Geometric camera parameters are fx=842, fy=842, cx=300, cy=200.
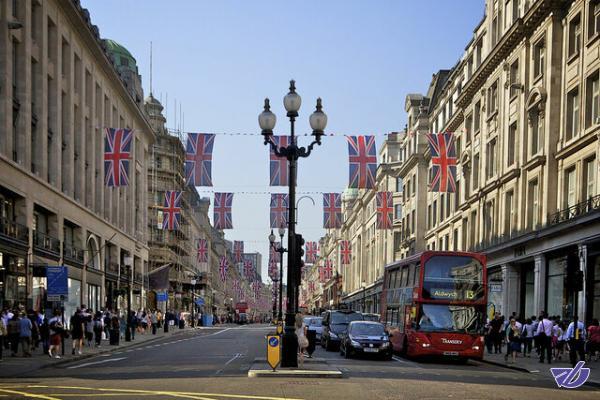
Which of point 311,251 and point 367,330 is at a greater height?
point 311,251

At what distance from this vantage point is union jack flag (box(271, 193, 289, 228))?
48.9 metres

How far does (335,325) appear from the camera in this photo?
40312 mm

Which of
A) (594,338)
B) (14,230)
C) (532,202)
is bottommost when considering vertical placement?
(594,338)

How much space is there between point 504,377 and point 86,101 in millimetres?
40960

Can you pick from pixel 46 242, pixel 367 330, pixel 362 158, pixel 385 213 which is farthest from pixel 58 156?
pixel 367 330

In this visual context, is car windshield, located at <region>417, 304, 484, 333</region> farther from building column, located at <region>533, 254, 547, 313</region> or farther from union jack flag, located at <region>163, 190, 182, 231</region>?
union jack flag, located at <region>163, 190, 182, 231</region>

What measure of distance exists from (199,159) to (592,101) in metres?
17.0

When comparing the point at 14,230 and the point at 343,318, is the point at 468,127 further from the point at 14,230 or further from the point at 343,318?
the point at 14,230

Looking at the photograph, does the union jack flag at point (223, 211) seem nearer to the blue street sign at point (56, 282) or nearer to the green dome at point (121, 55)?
the blue street sign at point (56, 282)

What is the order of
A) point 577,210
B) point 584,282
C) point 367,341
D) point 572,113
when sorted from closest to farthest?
1. point 367,341
2. point 584,282
3. point 577,210
4. point 572,113

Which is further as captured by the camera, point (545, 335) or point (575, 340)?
point (545, 335)

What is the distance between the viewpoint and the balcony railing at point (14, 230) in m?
38.5

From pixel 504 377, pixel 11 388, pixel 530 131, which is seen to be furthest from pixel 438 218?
pixel 11 388

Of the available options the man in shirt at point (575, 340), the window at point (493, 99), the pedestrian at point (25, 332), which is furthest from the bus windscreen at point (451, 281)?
the window at point (493, 99)
